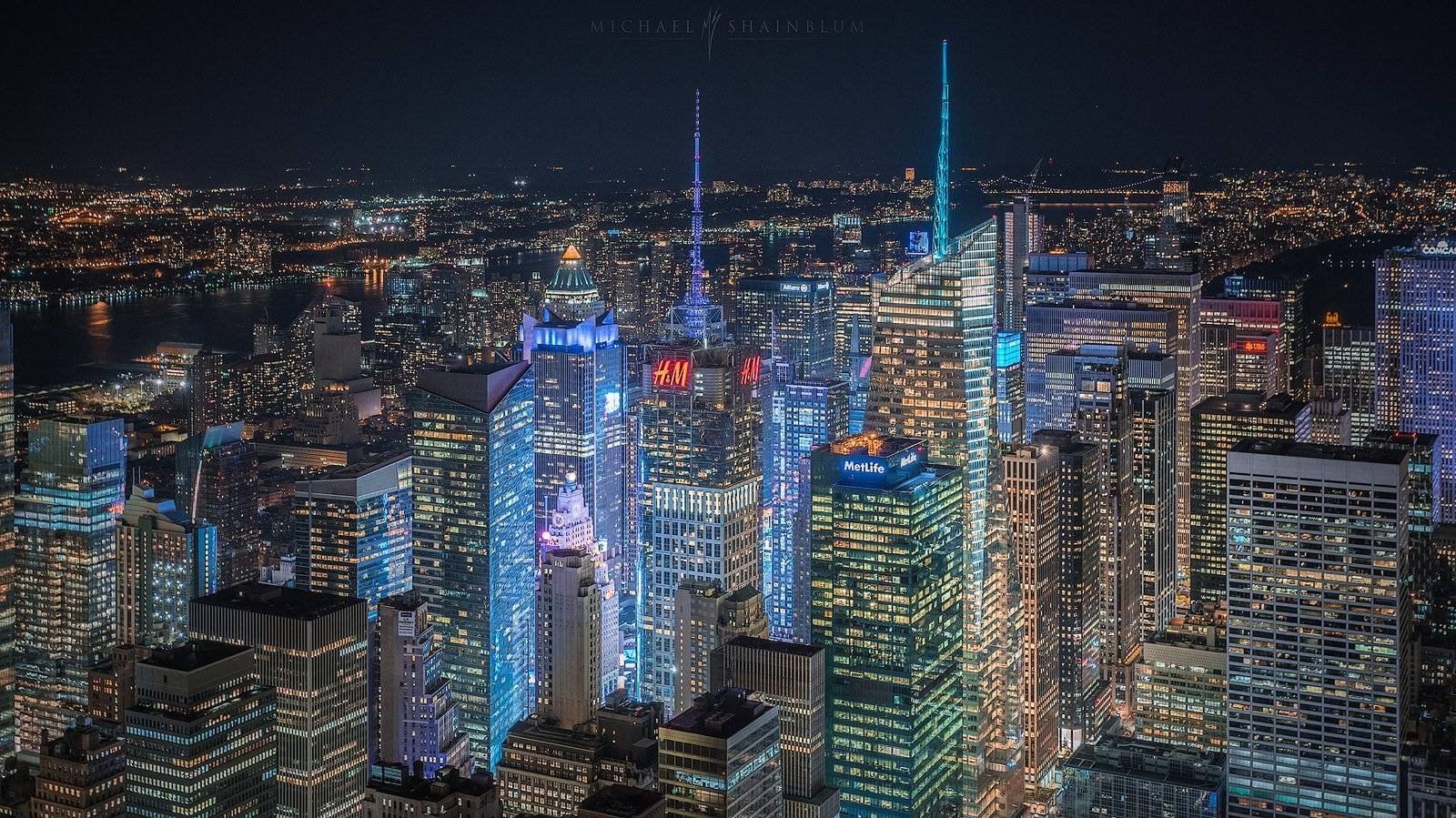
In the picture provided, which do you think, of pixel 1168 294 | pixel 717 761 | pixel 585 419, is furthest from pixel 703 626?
→ pixel 1168 294

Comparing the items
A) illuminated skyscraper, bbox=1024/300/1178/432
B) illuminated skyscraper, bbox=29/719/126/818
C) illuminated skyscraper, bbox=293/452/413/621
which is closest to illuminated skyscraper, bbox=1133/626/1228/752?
illuminated skyscraper, bbox=1024/300/1178/432

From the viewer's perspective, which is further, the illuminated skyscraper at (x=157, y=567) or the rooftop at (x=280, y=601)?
the illuminated skyscraper at (x=157, y=567)

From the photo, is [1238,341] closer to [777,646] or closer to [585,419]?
[585,419]

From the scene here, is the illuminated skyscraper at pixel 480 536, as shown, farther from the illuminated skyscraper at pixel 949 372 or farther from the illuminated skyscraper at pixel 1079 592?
the illuminated skyscraper at pixel 1079 592

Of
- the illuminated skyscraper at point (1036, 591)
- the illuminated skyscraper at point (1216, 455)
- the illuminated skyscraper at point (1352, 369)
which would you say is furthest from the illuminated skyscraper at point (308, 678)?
the illuminated skyscraper at point (1352, 369)

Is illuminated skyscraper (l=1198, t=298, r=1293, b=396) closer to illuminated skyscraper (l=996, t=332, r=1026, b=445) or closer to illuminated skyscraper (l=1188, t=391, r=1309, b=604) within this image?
illuminated skyscraper (l=1188, t=391, r=1309, b=604)

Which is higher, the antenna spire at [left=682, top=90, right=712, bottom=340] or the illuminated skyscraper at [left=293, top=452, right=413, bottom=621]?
Result: the antenna spire at [left=682, top=90, right=712, bottom=340]

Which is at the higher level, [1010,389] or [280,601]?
[1010,389]
